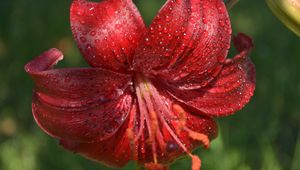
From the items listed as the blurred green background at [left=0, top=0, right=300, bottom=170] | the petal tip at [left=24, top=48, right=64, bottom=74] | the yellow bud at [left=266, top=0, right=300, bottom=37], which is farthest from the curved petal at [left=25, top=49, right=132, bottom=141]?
the blurred green background at [left=0, top=0, right=300, bottom=170]

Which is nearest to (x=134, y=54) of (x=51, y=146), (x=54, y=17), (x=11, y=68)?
(x=51, y=146)

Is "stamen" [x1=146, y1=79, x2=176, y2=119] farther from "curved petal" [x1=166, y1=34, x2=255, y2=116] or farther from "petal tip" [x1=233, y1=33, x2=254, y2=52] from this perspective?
"petal tip" [x1=233, y1=33, x2=254, y2=52]

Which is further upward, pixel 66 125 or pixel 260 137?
pixel 66 125

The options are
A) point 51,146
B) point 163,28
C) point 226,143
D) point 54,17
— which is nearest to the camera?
point 163,28

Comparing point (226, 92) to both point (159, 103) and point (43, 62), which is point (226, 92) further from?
point (43, 62)

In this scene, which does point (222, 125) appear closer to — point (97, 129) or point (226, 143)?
point (226, 143)

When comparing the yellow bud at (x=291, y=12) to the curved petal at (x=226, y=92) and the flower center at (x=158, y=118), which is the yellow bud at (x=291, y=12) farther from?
the flower center at (x=158, y=118)
